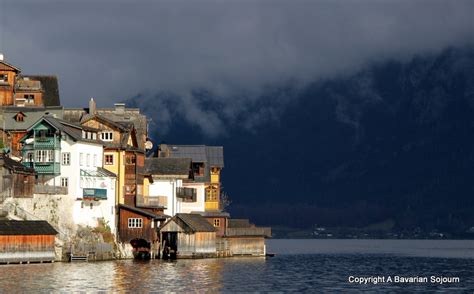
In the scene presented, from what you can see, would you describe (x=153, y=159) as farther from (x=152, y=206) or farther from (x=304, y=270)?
(x=304, y=270)

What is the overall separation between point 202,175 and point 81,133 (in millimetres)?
28204

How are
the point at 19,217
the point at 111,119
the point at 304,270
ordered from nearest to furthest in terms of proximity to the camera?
the point at 19,217 → the point at 304,270 → the point at 111,119

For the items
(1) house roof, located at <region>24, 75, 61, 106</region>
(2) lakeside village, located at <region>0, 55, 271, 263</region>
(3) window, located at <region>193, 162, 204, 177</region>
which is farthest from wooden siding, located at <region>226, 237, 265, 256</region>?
(1) house roof, located at <region>24, 75, 61, 106</region>

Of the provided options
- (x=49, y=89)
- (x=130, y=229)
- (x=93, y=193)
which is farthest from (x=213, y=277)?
(x=49, y=89)

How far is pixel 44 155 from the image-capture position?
447ft

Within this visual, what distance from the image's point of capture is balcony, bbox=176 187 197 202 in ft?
511

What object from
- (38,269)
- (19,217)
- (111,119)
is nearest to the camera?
(38,269)

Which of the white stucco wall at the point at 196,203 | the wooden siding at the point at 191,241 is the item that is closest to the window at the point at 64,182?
the wooden siding at the point at 191,241

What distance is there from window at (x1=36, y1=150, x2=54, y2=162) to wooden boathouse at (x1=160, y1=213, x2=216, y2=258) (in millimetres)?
15888

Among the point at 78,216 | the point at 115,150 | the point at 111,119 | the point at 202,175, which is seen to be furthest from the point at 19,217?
the point at 202,175

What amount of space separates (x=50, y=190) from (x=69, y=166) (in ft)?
17.7

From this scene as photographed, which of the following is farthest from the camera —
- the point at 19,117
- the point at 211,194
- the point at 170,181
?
the point at 211,194

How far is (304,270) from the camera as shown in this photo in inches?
5468

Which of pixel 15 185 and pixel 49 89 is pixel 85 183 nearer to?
pixel 15 185
